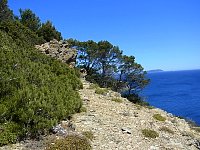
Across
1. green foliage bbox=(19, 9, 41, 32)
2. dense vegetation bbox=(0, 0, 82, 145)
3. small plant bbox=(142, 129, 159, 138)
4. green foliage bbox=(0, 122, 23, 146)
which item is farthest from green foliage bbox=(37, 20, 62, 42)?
green foliage bbox=(0, 122, 23, 146)

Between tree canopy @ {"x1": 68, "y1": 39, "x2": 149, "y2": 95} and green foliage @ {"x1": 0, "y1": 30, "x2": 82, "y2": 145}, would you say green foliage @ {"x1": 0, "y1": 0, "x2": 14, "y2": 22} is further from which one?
green foliage @ {"x1": 0, "y1": 30, "x2": 82, "y2": 145}

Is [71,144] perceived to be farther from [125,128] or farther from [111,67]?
[111,67]

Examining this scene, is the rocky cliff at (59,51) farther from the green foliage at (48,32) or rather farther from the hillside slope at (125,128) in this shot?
the hillside slope at (125,128)

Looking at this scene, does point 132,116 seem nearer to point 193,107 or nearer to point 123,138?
point 123,138

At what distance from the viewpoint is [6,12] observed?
56.1 meters

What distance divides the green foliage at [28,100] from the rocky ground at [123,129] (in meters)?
0.73

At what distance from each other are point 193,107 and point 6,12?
55.6 m

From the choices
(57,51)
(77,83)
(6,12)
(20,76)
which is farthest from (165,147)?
(6,12)

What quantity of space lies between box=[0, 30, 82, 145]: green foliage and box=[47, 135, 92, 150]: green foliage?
1.32m

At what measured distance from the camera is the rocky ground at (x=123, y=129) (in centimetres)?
1537

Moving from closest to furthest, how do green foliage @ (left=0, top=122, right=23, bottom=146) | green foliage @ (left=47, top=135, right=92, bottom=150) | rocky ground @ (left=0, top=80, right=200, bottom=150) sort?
1. green foliage @ (left=47, top=135, right=92, bottom=150)
2. green foliage @ (left=0, top=122, right=23, bottom=146)
3. rocky ground @ (left=0, top=80, right=200, bottom=150)

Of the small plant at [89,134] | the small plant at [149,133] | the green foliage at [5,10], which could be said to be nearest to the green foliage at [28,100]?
the small plant at [89,134]

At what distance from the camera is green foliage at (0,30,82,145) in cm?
1497

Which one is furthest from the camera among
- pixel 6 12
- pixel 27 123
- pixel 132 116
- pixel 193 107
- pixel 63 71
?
pixel 193 107
